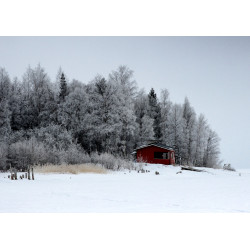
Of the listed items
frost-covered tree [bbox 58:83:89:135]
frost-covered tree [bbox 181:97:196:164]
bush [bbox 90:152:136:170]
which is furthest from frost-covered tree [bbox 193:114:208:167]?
bush [bbox 90:152:136:170]

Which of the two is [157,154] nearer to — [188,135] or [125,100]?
[125,100]

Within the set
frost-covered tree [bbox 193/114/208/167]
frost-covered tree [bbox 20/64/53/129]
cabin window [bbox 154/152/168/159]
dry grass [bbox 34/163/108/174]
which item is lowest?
dry grass [bbox 34/163/108/174]

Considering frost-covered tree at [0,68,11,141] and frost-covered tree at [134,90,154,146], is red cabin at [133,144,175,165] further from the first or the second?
frost-covered tree at [0,68,11,141]

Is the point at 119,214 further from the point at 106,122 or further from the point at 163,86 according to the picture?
the point at 163,86

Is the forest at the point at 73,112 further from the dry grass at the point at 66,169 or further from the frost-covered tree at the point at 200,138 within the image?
the dry grass at the point at 66,169

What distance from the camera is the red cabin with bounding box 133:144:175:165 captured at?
114ft

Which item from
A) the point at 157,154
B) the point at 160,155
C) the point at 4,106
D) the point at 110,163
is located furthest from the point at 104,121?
the point at 110,163

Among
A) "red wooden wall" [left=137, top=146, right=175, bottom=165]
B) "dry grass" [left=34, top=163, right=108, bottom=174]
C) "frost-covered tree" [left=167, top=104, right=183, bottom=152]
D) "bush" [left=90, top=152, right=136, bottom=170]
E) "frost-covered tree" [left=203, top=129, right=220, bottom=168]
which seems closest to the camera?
"dry grass" [left=34, top=163, right=108, bottom=174]

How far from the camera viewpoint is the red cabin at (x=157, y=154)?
1364 inches

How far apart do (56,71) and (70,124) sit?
10.7 meters

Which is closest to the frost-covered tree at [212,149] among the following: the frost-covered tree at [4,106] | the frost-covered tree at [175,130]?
the frost-covered tree at [175,130]
